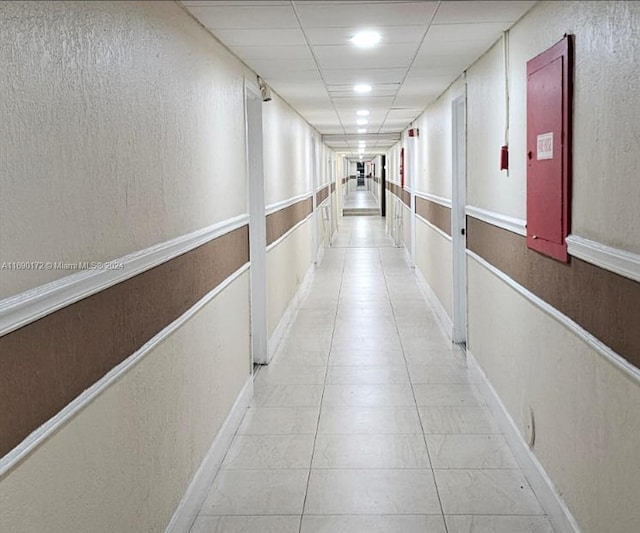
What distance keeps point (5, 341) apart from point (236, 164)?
294cm

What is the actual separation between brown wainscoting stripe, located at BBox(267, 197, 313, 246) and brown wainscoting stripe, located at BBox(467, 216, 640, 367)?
2546 millimetres

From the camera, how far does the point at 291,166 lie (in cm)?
786

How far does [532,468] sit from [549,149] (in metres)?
1.47

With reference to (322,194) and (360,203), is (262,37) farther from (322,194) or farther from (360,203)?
(360,203)

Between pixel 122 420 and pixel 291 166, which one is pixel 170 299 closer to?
pixel 122 420

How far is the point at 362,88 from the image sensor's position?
6113 mm

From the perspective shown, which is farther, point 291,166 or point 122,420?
point 291,166

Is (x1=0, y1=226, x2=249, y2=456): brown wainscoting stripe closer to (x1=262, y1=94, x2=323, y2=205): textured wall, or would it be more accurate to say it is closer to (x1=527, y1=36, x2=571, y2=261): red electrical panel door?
(x1=527, y1=36, x2=571, y2=261): red electrical panel door

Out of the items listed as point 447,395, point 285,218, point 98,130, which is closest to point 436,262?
point 285,218

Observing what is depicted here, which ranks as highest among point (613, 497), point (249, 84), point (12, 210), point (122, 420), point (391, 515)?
point (249, 84)

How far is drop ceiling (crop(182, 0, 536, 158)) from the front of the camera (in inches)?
125

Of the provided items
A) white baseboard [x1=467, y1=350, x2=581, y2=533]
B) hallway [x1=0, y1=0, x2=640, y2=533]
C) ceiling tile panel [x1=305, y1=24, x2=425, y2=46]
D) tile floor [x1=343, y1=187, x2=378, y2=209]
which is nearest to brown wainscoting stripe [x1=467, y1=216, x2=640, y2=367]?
hallway [x1=0, y1=0, x2=640, y2=533]

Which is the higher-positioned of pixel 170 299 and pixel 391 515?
pixel 170 299

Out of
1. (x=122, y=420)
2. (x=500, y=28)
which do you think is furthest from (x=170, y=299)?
(x=500, y=28)
